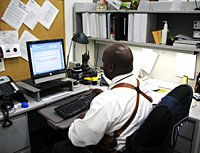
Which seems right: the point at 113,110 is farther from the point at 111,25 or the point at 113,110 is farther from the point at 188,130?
the point at 111,25

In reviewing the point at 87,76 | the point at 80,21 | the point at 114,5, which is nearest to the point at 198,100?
the point at 87,76

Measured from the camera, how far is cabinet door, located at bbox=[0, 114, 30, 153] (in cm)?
158

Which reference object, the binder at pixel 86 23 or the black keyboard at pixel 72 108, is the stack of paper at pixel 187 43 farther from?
the binder at pixel 86 23

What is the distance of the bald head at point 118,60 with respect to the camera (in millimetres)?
1292

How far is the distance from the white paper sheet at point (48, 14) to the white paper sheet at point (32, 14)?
63mm

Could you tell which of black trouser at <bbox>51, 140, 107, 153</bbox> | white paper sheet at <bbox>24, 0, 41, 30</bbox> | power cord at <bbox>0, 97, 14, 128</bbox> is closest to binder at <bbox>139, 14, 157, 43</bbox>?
white paper sheet at <bbox>24, 0, 41, 30</bbox>

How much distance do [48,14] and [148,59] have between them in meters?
1.27

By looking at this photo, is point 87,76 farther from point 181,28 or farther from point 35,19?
point 181,28

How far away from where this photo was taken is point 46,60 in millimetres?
1886

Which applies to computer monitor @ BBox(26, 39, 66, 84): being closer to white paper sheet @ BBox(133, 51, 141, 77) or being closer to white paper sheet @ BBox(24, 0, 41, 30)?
white paper sheet @ BBox(24, 0, 41, 30)

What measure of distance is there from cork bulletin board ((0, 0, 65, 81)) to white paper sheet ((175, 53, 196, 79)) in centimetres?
142

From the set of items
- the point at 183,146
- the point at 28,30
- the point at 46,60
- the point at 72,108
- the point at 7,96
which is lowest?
the point at 183,146

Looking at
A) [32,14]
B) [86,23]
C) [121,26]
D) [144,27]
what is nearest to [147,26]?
[144,27]

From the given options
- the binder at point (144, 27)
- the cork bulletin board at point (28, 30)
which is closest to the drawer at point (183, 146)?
the binder at point (144, 27)
